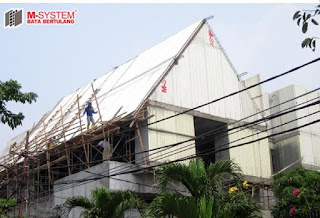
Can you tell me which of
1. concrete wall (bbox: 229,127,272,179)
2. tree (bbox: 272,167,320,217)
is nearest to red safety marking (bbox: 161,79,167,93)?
concrete wall (bbox: 229,127,272,179)

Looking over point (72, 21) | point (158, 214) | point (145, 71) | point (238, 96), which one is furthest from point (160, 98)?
point (158, 214)

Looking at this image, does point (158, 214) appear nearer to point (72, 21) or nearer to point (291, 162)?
point (72, 21)

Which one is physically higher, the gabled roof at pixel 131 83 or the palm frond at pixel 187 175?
the gabled roof at pixel 131 83

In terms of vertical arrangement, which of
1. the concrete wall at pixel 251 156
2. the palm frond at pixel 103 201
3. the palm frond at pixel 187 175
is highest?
the concrete wall at pixel 251 156

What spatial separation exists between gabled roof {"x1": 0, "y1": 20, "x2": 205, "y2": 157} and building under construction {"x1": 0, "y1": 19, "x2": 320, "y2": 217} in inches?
2.5

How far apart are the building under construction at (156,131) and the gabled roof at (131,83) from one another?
6 cm

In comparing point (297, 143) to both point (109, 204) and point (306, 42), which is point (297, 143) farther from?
point (306, 42)

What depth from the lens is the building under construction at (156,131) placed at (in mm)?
21703

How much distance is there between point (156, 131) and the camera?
2197 cm

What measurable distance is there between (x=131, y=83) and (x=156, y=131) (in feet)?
14.5

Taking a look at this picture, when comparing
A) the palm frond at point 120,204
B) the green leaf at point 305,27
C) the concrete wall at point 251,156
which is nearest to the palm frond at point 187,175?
the palm frond at point 120,204

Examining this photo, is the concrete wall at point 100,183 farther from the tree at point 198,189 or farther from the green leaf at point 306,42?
the green leaf at point 306,42

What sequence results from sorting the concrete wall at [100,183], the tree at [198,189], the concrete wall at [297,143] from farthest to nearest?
the concrete wall at [297,143] → the concrete wall at [100,183] → the tree at [198,189]

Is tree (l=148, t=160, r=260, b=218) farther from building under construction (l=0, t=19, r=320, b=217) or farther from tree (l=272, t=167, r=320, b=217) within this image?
building under construction (l=0, t=19, r=320, b=217)
